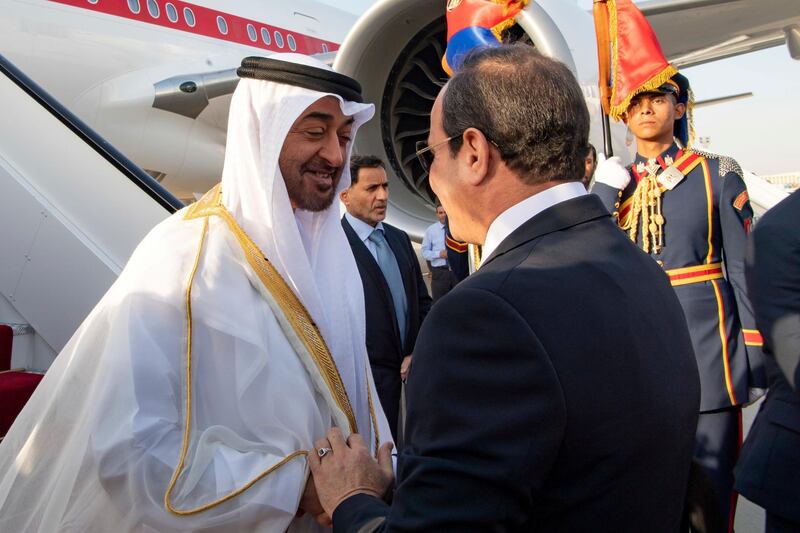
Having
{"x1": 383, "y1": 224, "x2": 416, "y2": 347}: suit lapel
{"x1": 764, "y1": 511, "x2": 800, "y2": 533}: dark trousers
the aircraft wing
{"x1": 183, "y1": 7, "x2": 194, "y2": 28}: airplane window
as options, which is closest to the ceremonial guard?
{"x1": 764, "y1": 511, "x2": 800, "y2": 533}: dark trousers

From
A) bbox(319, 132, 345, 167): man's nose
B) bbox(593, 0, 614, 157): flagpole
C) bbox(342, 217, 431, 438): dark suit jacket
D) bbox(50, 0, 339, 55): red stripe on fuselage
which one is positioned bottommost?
bbox(342, 217, 431, 438): dark suit jacket

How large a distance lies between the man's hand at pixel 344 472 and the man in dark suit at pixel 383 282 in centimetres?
163

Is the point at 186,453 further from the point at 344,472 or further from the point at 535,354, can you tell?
the point at 535,354

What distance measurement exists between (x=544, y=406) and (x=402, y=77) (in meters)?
4.59

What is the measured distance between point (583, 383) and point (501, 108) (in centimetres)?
38

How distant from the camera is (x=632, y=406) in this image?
0.84 metres

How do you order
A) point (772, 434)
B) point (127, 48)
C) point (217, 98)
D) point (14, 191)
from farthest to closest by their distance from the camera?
1. point (217, 98)
2. point (127, 48)
3. point (14, 191)
4. point (772, 434)

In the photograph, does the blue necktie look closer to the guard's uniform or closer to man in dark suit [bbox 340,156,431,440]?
man in dark suit [bbox 340,156,431,440]

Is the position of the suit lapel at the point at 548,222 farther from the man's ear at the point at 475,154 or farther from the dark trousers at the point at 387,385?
the dark trousers at the point at 387,385

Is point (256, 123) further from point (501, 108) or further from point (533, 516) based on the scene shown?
point (533, 516)

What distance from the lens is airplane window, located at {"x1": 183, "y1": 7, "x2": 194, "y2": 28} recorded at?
7.68 metres

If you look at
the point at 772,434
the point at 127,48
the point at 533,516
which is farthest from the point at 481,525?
the point at 127,48

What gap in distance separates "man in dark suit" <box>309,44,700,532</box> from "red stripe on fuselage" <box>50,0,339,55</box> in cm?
652

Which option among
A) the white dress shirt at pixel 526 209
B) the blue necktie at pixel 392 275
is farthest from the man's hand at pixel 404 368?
the white dress shirt at pixel 526 209
